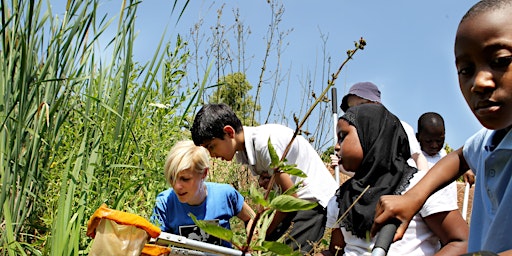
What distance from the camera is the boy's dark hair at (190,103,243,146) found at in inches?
125

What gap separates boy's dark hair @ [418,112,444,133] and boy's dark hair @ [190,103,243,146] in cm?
188

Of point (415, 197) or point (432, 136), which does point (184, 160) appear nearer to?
point (415, 197)

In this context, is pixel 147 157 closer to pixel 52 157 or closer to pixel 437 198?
pixel 52 157

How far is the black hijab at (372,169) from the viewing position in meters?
2.16

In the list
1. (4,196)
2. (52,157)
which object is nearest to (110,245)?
(4,196)

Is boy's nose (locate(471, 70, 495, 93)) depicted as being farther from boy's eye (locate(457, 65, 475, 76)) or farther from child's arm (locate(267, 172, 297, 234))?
child's arm (locate(267, 172, 297, 234))

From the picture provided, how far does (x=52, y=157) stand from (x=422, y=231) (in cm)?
132

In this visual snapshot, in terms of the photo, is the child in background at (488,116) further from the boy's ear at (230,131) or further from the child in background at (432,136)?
the child in background at (432,136)

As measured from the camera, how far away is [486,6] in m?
1.21

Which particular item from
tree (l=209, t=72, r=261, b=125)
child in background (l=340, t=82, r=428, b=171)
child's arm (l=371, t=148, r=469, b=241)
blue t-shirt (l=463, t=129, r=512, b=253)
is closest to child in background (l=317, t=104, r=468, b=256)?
child's arm (l=371, t=148, r=469, b=241)

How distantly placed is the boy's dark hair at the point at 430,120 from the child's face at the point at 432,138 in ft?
0.07

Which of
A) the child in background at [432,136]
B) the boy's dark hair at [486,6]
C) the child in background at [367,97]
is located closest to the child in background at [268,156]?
the child in background at [367,97]

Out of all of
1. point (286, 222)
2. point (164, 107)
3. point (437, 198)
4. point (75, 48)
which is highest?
point (75, 48)

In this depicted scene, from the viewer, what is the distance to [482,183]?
4.33ft
